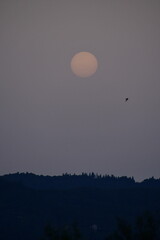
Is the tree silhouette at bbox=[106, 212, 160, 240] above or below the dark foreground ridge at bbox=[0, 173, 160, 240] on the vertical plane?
below

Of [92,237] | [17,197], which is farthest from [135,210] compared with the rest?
[17,197]

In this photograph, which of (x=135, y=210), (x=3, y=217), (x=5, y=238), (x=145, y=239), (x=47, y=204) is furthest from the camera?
(x=47, y=204)

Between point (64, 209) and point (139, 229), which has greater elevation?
point (64, 209)

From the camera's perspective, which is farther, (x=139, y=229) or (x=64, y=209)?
(x=64, y=209)

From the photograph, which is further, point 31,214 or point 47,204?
point 47,204

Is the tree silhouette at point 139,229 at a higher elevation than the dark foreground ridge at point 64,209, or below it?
below

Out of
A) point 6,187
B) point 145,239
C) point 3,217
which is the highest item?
point 6,187

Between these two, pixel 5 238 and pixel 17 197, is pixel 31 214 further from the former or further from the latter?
pixel 5 238

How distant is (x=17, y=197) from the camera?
608ft

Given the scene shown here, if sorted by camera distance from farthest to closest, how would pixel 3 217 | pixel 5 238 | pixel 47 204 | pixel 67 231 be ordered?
pixel 47 204 < pixel 3 217 < pixel 5 238 < pixel 67 231

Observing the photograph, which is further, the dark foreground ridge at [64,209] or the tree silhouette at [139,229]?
the dark foreground ridge at [64,209]

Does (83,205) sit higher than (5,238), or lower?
higher

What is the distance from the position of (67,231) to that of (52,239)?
9.33 ft

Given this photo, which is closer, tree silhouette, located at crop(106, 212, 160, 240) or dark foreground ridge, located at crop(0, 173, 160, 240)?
tree silhouette, located at crop(106, 212, 160, 240)
